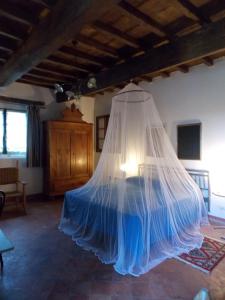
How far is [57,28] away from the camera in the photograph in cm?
207

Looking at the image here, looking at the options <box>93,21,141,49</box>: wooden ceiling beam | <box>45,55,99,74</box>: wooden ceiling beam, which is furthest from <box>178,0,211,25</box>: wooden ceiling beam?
<box>45,55,99,74</box>: wooden ceiling beam

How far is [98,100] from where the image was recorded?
19.7 feet

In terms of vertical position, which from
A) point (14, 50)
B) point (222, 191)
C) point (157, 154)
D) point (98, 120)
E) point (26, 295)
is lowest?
point (26, 295)

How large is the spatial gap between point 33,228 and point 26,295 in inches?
62.5

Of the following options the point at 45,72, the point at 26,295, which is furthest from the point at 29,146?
the point at 26,295

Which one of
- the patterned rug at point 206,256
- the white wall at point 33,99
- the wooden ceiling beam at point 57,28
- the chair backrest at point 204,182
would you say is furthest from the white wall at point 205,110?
the white wall at point 33,99

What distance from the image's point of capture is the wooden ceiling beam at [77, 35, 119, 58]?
2947mm

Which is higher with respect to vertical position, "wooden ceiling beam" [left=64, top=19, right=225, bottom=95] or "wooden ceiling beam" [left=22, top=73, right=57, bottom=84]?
"wooden ceiling beam" [left=22, top=73, right=57, bottom=84]

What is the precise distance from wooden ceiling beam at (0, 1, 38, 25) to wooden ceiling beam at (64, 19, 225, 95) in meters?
1.46

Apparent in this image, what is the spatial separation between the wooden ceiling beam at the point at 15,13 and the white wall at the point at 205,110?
279 cm

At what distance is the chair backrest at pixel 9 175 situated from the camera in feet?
14.5

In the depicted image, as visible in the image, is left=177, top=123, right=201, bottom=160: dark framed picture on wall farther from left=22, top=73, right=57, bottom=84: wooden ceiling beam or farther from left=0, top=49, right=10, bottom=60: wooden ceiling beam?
left=0, top=49, right=10, bottom=60: wooden ceiling beam

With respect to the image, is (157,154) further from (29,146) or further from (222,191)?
(29,146)

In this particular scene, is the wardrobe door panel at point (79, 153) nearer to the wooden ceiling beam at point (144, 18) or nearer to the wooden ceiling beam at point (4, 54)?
the wooden ceiling beam at point (4, 54)
